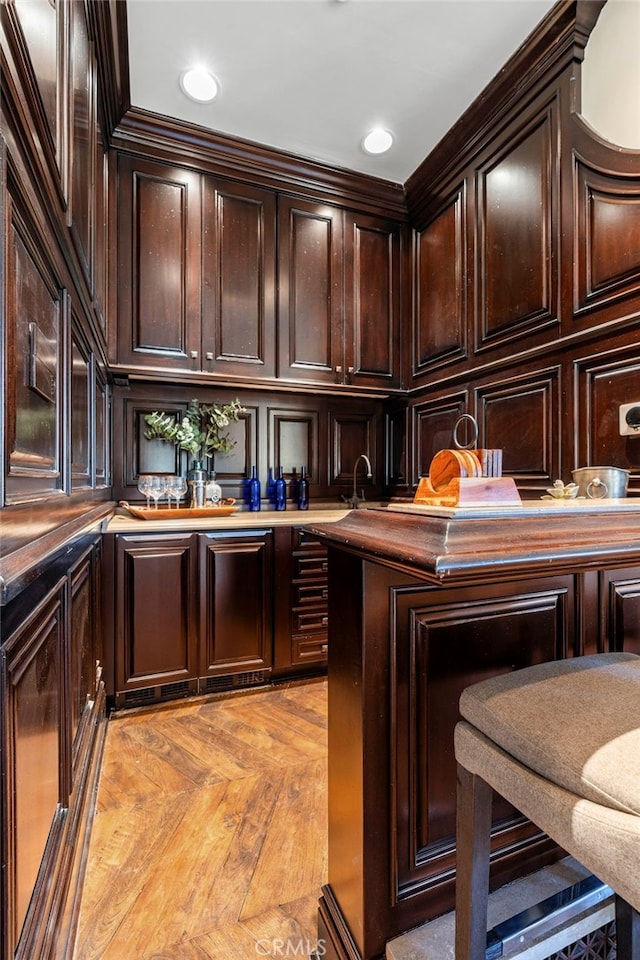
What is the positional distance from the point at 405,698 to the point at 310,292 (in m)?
2.48

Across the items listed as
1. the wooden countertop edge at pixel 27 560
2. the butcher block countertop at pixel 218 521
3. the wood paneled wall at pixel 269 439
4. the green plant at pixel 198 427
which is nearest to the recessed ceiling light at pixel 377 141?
the wood paneled wall at pixel 269 439

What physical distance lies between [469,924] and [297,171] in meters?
3.18

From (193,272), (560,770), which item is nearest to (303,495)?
(193,272)

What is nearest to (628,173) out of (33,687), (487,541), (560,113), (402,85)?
(560,113)

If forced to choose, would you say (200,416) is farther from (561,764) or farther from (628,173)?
(561,764)

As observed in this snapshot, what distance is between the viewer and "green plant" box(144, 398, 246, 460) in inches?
102

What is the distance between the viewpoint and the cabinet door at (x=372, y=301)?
2900 millimetres

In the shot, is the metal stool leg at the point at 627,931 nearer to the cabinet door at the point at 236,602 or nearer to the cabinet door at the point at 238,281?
the cabinet door at the point at 236,602

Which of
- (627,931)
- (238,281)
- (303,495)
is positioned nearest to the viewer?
(627,931)

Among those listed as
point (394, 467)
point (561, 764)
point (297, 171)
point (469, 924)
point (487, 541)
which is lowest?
point (469, 924)

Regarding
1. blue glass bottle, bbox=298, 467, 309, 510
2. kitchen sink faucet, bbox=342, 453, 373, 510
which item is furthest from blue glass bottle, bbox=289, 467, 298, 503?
kitchen sink faucet, bbox=342, 453, 373, 510

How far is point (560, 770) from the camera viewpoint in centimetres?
61

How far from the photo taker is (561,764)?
610 millimetres

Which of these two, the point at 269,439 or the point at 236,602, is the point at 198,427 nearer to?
the point at 269,439
